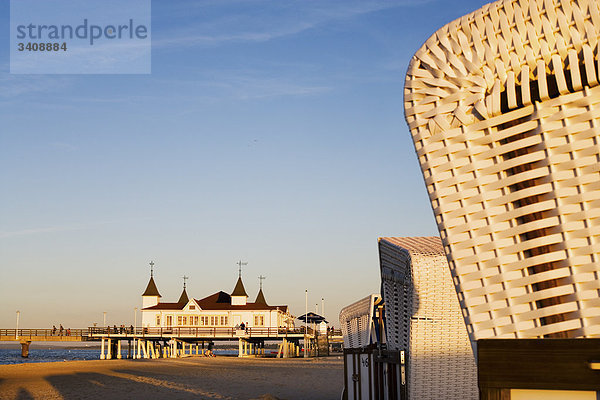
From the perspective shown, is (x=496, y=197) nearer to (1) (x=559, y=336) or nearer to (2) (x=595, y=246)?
(2) (x=595, y=246)

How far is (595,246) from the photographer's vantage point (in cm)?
185

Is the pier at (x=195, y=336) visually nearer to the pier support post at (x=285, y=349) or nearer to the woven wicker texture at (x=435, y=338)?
the pier support post at (x=285, y=349)

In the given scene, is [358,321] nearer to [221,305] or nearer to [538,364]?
[538,364]

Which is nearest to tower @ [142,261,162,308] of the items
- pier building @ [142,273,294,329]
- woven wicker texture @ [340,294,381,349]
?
pier building @ [142,273,294,329]

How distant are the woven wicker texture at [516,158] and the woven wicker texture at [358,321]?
7.04 metres

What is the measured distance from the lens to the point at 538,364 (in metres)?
1.90

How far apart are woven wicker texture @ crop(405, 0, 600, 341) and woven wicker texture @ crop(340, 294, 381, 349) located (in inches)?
277

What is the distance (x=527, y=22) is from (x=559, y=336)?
3.04ft

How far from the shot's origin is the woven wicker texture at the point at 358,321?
918 cm

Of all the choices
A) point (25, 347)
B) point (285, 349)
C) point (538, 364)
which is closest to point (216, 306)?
point (285, 349)

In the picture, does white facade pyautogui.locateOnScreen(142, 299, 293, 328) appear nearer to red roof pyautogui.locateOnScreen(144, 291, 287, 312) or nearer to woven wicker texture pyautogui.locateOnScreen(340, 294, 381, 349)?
red roof pyautogui.locateOnScreen(144, 291, 287, 312)

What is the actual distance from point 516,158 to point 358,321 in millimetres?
8377

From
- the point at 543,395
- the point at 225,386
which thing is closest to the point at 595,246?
the point at 543,395

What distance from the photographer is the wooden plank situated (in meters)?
1.85
